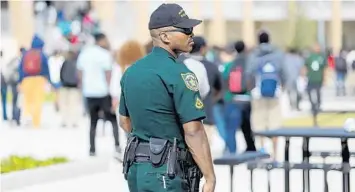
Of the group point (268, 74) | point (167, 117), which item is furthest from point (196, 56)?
point (167, 117)

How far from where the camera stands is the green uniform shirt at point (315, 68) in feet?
84.3

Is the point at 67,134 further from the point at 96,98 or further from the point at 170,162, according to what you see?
the point at 170,162

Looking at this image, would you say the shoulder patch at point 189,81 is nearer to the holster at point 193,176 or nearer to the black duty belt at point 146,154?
the black duty belt at point 146,154

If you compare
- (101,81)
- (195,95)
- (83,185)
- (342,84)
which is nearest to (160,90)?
(195,95)

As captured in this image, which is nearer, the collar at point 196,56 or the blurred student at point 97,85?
the collar at point 196,56

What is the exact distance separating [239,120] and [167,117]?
347 inches

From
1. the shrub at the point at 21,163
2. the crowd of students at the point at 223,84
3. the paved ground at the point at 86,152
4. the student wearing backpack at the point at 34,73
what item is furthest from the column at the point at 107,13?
the shrub at the point at 21,163

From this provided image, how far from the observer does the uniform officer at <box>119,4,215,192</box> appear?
557 centimetres

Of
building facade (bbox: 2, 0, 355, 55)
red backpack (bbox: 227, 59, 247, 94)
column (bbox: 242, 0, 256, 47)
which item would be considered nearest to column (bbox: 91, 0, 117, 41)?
building facade (bbox: 2, 0, 355, 55)

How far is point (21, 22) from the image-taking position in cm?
4978

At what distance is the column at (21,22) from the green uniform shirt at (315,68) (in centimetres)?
2483

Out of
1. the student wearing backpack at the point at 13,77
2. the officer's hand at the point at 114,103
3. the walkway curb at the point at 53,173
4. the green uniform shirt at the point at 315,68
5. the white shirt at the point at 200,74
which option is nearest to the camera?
the white shirt at the point at 200,74

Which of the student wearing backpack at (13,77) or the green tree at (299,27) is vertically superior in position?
the student wearing backpack at (13,77)

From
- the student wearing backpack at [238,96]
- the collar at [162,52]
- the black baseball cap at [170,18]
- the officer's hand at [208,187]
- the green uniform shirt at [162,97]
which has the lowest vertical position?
the student wearing backpack at [238,96]
